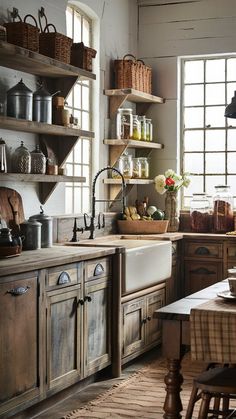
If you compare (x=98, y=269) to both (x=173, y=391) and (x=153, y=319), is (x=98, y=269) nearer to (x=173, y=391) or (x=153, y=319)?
(x=153, y=319)

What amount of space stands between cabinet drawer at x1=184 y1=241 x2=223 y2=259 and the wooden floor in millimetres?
1368

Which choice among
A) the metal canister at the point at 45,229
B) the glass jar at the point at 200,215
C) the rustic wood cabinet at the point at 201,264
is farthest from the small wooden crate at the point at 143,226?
the metal canister at the point at 45,229

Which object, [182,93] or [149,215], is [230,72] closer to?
[182,93]

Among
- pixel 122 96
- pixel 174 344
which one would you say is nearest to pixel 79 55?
pixel 122 96

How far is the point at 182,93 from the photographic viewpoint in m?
7.18

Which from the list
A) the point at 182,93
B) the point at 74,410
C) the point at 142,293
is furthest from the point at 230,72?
the point at 74,410

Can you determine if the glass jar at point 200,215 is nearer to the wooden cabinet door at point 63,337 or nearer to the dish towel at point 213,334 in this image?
the wooden cabinet door at point 63,337

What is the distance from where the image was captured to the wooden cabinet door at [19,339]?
3.72m

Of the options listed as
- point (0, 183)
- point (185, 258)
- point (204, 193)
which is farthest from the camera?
point (204, 193)

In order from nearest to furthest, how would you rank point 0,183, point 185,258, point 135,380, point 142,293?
point 0,183 < point 135,380 < point 142,293 < point 185,258

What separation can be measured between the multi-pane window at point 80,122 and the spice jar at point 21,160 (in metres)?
1.11

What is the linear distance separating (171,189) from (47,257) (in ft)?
9.34

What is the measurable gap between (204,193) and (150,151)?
694mm

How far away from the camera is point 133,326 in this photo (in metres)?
5.41
